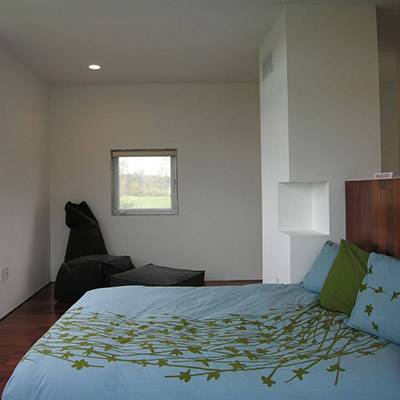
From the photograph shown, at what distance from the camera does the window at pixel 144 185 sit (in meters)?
5.23

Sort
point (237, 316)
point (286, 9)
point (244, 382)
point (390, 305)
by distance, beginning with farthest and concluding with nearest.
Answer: point (286, 9) → point (237, 316) → point (390, 305) → point (244, 382)

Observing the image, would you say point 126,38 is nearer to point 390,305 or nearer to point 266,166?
point 266,166

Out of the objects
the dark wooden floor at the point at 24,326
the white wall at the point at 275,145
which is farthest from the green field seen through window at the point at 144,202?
the white wall at the point at 275,145

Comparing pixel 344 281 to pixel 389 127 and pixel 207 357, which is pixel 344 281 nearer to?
pixel 207 357

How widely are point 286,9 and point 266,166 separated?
1.27 m

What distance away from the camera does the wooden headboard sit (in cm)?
229

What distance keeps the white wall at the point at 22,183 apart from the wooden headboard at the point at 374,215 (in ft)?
10.0

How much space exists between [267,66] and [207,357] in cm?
262

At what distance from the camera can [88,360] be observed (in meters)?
1.57

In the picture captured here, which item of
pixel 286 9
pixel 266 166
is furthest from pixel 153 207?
pixel 286 9

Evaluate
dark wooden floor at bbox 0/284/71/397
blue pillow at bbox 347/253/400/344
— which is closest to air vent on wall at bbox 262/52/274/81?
blue pillow at bbox 347/253/400/344

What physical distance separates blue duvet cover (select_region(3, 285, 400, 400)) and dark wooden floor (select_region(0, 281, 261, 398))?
1.08m

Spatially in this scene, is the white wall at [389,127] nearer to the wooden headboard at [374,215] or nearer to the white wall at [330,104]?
the white wall at [330,104]

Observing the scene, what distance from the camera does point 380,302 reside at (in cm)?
180
